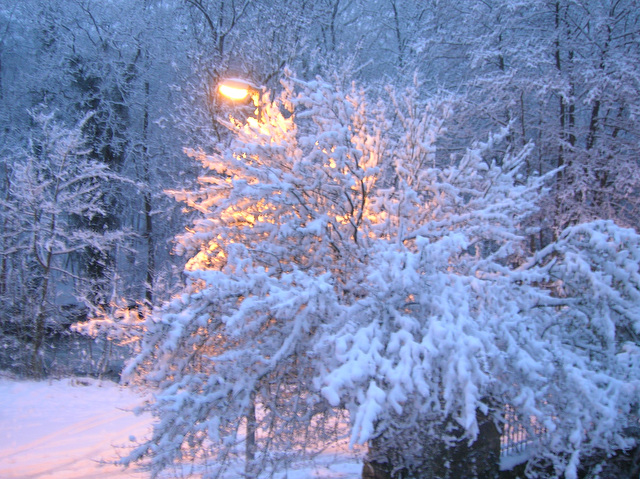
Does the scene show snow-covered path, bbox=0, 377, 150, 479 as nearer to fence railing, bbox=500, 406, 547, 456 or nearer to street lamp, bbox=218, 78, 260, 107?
street lamp, bbox=218, 78, 260, 107

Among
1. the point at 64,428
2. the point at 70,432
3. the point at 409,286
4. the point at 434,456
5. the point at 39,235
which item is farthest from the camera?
the point at 39,235

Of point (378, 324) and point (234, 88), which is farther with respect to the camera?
point (234, 88)

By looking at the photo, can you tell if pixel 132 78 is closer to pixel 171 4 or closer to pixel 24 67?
pixel 171 4

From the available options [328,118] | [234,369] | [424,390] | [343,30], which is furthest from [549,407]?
[343,30]

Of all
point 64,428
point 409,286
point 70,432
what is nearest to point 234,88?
point 409,286

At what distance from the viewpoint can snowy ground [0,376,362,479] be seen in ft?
22.5

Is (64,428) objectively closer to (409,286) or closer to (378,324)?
(378,324)

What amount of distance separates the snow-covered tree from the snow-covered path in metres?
1.97

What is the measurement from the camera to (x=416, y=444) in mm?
4363

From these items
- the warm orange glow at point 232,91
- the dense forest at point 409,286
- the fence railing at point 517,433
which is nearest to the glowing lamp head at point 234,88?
the warm orange glow at point 232,91

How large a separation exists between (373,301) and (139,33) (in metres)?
17.6

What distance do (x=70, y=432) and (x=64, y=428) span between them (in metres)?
0.26

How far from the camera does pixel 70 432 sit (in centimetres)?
887

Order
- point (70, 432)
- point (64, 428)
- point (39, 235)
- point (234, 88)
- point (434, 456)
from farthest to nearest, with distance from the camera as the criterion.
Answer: point (39, 235) → point (64, 428) → point (70, 432) → point (234, 88) → point (434, 456)
